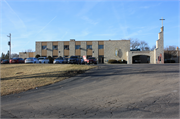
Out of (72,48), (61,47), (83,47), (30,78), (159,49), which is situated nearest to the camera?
(30,78)

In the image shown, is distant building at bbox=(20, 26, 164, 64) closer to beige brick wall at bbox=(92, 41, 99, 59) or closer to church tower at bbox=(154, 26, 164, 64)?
beige brick wall at bbox=(92, 41, 99, 59)

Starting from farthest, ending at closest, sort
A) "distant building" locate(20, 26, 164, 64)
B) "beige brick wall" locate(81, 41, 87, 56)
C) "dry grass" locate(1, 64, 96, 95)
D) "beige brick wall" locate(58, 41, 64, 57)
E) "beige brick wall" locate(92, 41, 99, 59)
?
"beige brick wall" locate(58, 41, 64, 57) < "beige brick wall" locate(81, 41, 87, 56) < "beige brick wall" locate(92, 41, 99, 59) < "distant building" locate(20, 26, 164, 64) < "dry grass" locate(1, 64, 96, 95)

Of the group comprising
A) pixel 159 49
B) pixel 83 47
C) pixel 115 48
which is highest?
pixel 83 47

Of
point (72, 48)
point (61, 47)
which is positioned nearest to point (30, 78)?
point (72, 48)

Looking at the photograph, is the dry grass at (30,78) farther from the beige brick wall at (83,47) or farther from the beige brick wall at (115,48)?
the beige brick wall at (83,47)

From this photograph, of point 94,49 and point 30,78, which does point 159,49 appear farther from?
point 30,78

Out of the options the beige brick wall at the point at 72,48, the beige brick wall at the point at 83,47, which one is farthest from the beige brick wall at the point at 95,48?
the beige brick wall at the point at 72,48

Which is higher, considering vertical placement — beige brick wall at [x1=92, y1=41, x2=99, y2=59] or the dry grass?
beige brick wall at [x1=92, y1=41, x2=99, y2=59]

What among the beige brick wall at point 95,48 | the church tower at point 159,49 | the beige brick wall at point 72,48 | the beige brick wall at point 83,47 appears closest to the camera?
the church tower at point 159,49

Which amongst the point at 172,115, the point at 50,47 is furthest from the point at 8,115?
the point at 50,47

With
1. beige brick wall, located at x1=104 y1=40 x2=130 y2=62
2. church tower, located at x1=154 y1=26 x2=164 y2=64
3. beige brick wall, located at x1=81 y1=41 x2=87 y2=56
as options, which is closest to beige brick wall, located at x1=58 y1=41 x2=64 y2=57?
beige brick wall, located at x1=81 y1=41 x2=87 y2=56

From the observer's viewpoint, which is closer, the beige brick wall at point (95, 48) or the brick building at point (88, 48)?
the brick building at point (88, 48)

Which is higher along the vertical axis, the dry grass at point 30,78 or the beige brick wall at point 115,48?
the beige brick wall at point 115,48

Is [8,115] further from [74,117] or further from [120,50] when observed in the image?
[120,50]
